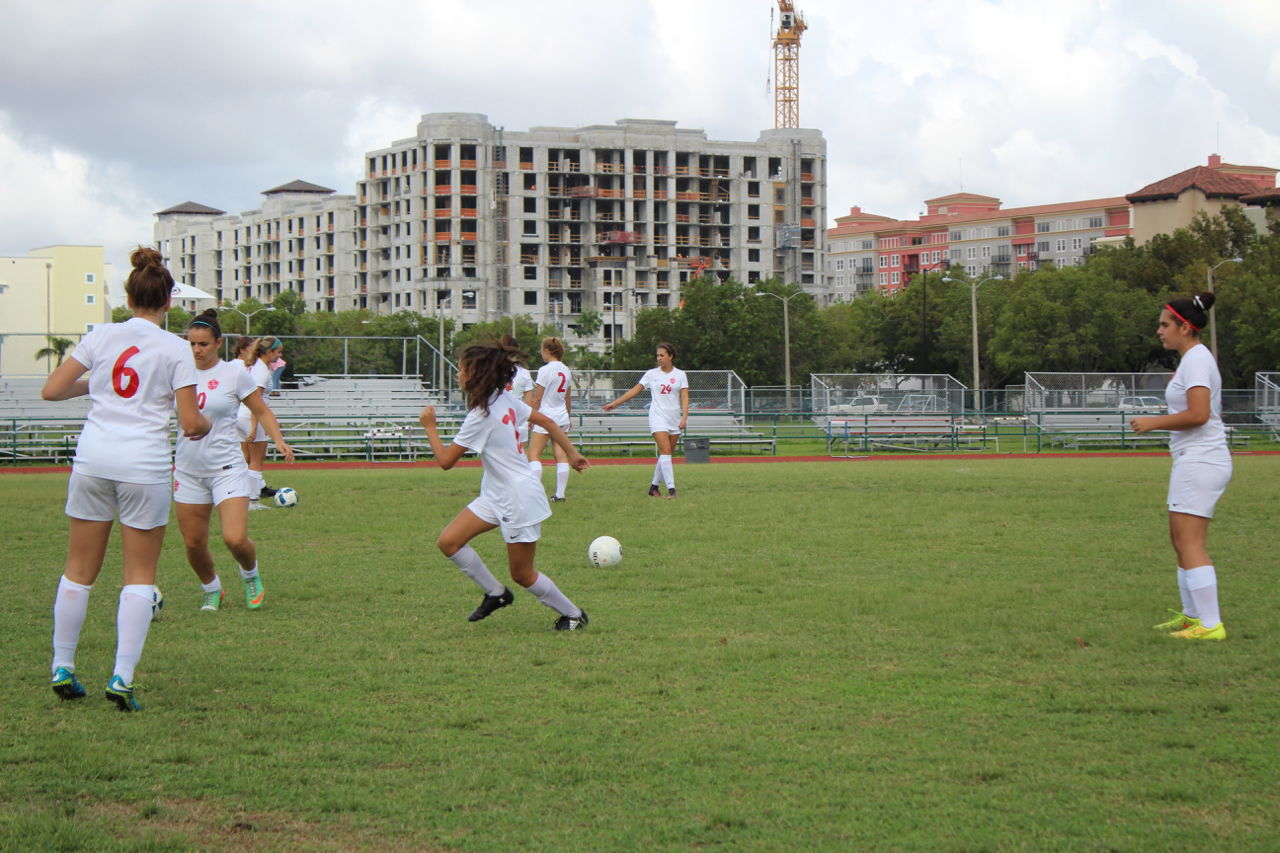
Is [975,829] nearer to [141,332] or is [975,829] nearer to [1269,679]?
[1269,679]

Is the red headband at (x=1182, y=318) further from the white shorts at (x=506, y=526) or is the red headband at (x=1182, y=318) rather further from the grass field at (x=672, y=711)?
the white shorts at (x=506, y=526)

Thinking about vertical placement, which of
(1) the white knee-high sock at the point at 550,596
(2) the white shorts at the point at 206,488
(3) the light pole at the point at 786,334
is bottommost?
(1) the white knee-high sock at the point at 550,596

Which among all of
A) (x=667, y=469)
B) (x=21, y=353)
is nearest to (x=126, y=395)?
→ (x=667, y=469)

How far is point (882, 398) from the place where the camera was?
1363 inches

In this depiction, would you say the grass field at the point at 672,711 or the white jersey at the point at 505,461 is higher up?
the white jersey at the point at 505,461

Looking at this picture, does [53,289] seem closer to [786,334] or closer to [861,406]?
[786,334]

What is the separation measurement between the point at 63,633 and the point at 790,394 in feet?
106

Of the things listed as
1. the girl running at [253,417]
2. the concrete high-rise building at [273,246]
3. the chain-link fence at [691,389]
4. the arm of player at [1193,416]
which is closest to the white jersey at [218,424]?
the girl running at [253,417]

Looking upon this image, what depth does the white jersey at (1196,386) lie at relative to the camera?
6.55 m

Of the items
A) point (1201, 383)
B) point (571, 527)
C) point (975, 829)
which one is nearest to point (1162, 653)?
point (1201, 383)

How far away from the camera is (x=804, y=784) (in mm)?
4258

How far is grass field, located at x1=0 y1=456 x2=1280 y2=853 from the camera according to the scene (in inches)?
153

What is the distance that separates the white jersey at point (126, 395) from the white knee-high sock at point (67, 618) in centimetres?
60

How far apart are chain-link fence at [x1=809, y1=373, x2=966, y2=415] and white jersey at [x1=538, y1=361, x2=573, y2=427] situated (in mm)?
20022
